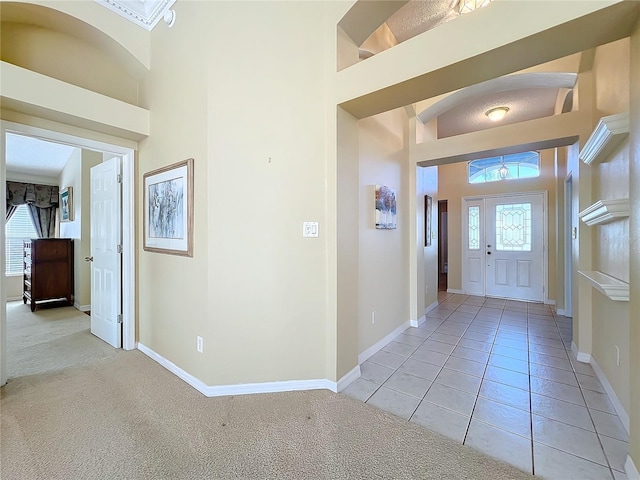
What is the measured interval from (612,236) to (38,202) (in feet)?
28.9

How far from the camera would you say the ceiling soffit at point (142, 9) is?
2.52 metres

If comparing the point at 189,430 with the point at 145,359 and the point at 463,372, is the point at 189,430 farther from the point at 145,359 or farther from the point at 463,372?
the point at 463,372

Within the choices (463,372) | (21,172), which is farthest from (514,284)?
(21,172)

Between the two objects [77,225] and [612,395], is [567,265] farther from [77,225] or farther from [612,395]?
[77,225]

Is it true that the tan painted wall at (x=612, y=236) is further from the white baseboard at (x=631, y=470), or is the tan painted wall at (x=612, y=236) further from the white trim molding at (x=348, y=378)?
the white trim molding at (x=348, y=378)

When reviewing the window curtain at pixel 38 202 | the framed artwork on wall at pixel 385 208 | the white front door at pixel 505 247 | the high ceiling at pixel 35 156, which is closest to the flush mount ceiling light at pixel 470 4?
the framed artwork on wall at pixel 385 208

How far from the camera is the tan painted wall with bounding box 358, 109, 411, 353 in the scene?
9.02ft

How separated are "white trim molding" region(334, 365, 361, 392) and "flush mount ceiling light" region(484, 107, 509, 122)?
14.9 ft

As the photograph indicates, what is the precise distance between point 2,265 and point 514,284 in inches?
278

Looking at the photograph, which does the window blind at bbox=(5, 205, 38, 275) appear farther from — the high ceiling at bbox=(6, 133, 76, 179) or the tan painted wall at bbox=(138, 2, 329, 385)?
the tan painted wall at bbox=(138, 2, 329, 385)

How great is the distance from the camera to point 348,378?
225 centimetres

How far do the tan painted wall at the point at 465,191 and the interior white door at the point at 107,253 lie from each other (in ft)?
19.4

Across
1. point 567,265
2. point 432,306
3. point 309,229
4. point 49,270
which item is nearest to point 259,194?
point 309,229

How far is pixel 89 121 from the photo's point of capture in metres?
2.43
